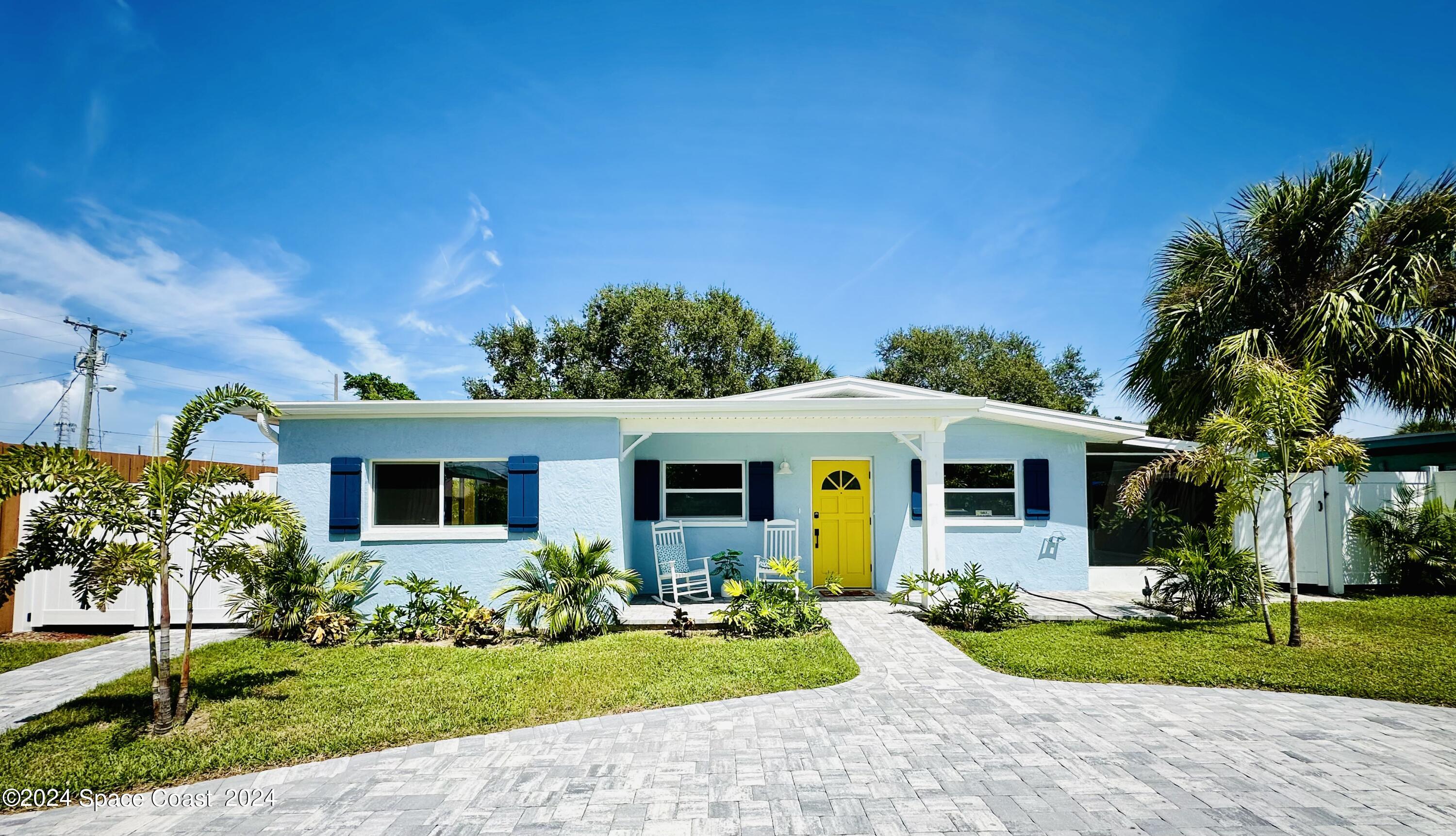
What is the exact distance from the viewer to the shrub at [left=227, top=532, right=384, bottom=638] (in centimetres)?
757

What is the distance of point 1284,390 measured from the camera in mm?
6805

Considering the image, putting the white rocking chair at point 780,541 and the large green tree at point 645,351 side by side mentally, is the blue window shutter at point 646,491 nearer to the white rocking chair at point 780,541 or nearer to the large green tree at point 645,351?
the white rocking chair at point 780,541

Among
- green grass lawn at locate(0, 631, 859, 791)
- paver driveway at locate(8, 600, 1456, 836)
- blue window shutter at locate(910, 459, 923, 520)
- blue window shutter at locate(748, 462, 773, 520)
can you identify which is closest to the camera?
paver driveway at locate(8, 600, 1456, 836)

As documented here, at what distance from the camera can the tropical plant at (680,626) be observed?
25.2 feet

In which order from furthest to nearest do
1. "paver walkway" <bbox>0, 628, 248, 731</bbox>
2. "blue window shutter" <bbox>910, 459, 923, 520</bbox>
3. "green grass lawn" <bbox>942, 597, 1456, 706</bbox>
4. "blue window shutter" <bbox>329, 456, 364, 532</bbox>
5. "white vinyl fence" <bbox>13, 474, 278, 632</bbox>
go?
"blue window shutter" <bbox>910, 459, 923, 520</bbox> < "blue window shutter" <bbox>329, 456, 364, 532</bbox> < "white vinyl fence" <bbox>13, 474, 278, 632</bbox> < "green grass lawn" <bbox>942, 597, 1456, 706</bbox> < "paver walkway" <bbox>0, 628, 248, 731</bbox>

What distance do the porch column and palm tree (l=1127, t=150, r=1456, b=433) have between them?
11.7ft

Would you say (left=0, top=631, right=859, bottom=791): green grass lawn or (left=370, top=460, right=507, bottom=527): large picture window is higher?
(left=370, top=460, right=507, bottom=527): large picture window

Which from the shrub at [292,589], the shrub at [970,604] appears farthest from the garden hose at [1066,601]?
the shrub at [292,589]

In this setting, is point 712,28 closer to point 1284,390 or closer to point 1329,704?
point 1284,390

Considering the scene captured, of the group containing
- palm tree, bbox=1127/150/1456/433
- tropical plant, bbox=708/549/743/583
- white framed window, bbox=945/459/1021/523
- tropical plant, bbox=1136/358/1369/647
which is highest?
palm tree, bbox=1127/150/1456/433

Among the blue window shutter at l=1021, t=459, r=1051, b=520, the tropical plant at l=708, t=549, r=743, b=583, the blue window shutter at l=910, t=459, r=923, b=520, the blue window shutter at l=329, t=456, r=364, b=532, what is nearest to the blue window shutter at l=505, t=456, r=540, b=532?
the blue window shutter at l=329, t=456, r=364, b=532

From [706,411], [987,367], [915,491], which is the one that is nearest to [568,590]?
[706,411]

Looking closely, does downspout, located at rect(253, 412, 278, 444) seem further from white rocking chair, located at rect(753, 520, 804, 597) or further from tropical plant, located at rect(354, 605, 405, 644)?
white rocking chair, located at rect(753, 520, 804, 597)

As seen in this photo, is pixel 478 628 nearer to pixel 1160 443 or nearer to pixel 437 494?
pixel 437 494
